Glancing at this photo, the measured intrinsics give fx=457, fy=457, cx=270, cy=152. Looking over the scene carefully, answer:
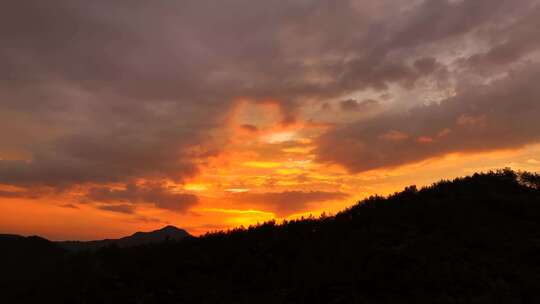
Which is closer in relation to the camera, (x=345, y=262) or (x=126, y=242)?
(x=345, y=262)

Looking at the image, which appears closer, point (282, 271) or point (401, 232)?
point (282, 271)

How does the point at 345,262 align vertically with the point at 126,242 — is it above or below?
below

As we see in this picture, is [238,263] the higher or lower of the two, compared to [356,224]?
lower

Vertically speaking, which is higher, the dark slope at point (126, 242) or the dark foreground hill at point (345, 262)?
the dark slope at point (126, 242)

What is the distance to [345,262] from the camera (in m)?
13.1

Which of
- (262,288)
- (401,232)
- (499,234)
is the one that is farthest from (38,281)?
(499,234)

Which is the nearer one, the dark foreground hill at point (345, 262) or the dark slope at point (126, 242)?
the dark foreground hill at point (345, 262)

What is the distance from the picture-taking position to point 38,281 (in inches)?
632

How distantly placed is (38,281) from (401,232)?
1270 centimetres

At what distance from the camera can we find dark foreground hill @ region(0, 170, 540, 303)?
37.4 feet

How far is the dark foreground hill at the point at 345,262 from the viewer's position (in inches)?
449

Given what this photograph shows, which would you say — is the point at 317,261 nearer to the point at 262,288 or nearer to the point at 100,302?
the point at 262,288

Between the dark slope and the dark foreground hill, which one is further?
the dark slope

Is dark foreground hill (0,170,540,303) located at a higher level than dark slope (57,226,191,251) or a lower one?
lower
